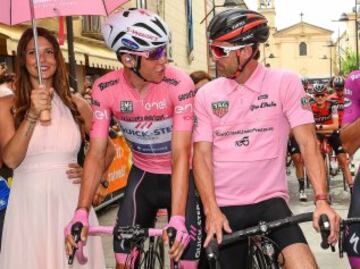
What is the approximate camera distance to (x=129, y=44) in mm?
3645

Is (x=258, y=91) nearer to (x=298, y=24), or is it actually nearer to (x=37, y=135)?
(x=37, y=135)

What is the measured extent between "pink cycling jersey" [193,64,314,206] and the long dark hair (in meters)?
1.03

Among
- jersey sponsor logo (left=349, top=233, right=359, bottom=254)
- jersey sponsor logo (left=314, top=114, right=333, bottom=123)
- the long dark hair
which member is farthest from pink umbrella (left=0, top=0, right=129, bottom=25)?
jersey sponsor logo (left=314, top=114, right=333, bottom=123)

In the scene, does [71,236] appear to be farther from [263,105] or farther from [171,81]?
[263,105]

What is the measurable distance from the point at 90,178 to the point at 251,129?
0.97 meters

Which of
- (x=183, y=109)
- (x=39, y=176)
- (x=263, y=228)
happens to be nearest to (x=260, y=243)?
(x=263, y=228)

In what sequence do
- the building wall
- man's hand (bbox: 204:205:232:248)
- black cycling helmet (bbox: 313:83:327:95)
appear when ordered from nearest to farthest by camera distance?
man's hand (bbox: 204:205:232:248)
black cycling helmet (bbox: 313:83:327:95)
the building wall

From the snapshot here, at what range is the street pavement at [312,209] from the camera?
7.05 metres

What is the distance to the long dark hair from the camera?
13.3ft

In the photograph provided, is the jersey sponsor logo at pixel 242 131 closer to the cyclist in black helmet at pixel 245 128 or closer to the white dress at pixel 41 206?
the cyclist in black helmet at pixel 245 128

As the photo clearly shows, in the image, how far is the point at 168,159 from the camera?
4090 mm

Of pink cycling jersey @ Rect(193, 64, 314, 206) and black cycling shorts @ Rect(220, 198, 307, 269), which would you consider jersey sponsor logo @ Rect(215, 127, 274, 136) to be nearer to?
pink cycling jersey @ Rect(193, 64, 314, 206)

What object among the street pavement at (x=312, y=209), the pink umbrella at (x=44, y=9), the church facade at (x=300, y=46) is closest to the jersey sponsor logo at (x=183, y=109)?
the pink umbrella at (x=44, y=9)

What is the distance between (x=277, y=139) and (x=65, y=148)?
4.67ft
